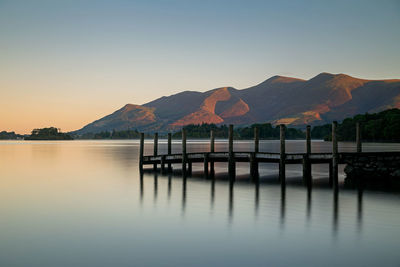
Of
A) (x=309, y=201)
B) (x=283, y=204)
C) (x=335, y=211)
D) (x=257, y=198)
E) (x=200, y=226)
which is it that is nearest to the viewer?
(x=200, y=226)

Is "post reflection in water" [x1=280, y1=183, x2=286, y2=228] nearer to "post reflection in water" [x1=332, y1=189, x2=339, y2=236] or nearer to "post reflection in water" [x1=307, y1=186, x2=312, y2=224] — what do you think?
"post reflection in water" [x1=307, y1=186, x2=312, y2=224]

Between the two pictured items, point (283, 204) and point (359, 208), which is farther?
point (283, 204)

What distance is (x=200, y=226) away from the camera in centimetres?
1720

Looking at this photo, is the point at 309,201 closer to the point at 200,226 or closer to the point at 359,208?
the point at 359,208

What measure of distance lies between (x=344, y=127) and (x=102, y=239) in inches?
6228

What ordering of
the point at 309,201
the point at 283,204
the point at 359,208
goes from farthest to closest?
1. the point at 309,201
2. the point at 283,204
3. the point at 359,208

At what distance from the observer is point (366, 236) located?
1529 centimetres

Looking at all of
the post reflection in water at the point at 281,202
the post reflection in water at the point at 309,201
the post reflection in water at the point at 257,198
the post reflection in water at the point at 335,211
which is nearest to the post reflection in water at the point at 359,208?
the post reflection in water at the point at 281,202

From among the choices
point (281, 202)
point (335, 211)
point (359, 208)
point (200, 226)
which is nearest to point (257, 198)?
point (281, 202)

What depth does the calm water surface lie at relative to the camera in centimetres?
1281

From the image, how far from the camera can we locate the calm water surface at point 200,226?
12.8m

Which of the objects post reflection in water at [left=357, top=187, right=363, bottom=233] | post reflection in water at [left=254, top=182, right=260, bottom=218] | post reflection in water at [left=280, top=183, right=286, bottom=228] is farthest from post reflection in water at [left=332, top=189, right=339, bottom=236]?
post reflection in water at [left=254, top=182, right=260, bottom=218]

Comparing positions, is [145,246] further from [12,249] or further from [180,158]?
[180,158]

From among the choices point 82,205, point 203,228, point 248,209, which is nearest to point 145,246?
point 203,228
